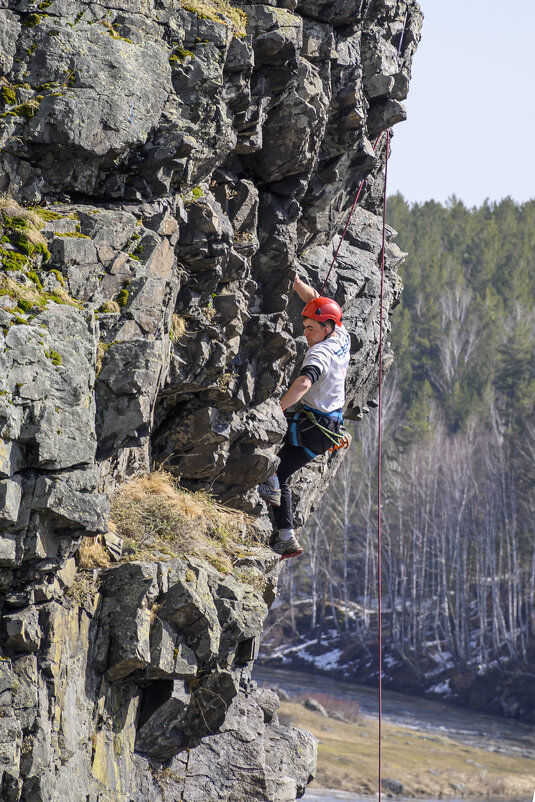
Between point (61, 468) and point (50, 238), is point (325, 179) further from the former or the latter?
point (61, 468)

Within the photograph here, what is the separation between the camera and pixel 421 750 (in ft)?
112

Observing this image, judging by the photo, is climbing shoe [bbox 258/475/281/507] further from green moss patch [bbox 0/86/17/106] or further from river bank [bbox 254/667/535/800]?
river bank [bbox 254/667/535/800]

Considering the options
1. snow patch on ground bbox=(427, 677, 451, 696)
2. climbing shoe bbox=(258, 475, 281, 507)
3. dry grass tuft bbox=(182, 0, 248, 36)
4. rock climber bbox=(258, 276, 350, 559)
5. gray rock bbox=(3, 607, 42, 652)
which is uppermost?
dry grass tuft bbox=(182, 0, 248, 36)

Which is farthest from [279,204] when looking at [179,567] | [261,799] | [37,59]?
[261,799]

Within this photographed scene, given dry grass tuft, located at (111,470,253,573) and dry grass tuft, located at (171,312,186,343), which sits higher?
dry grass tuft, located at (171,312,186,343)

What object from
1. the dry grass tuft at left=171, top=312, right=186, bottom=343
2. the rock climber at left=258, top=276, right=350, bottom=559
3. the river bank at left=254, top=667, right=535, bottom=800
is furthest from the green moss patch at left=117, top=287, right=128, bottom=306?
the river bank at left=254, top=667, right=535, bottom=800

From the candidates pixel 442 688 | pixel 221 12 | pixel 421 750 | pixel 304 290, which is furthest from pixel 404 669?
pixel 221 12

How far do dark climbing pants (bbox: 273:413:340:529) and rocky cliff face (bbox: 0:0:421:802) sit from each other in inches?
13.4

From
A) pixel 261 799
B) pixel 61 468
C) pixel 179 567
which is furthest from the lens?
pixel 261 799

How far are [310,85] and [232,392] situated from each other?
4.00 metres

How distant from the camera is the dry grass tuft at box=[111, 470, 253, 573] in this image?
930 centimetres

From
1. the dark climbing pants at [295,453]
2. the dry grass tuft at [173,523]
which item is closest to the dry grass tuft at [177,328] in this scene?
the dry grass tuft at [173,523]

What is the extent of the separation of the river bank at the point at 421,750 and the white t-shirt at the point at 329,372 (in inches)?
891

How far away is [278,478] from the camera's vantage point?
1232cm
